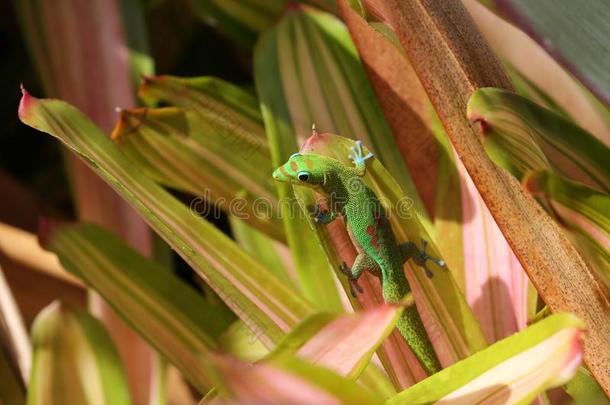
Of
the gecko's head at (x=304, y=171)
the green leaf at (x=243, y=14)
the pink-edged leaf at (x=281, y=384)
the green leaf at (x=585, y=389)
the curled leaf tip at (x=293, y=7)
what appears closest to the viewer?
the pink-edged leaf at (x=281, y=384)

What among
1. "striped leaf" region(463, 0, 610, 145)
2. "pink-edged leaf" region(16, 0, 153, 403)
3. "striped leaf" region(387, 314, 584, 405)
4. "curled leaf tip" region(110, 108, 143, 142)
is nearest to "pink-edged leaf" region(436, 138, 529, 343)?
"striped leaf" region(463, 0, 610, 145)

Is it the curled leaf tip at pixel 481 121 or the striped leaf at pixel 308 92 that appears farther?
the striped leaf at pixel 308 92

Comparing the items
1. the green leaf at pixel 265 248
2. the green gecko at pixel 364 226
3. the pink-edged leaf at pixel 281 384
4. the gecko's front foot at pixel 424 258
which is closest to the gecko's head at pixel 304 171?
the green gecko at pixel 364 226

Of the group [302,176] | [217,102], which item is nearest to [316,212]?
[302,176]

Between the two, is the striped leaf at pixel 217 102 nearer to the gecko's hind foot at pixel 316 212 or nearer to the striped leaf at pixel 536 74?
the gecko's hind foot at pixel 316 212

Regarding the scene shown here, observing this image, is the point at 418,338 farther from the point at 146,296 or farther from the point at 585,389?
the point at 146,296

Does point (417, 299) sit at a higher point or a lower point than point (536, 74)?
lower
